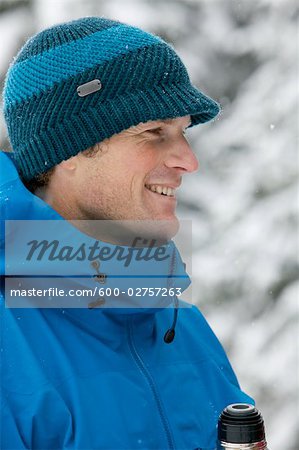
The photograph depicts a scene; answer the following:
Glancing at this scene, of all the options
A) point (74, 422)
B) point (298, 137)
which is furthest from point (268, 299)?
point (74, 422)

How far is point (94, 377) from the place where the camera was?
6.08 feet

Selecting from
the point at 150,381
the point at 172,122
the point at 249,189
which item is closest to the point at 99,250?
the point at 150,381

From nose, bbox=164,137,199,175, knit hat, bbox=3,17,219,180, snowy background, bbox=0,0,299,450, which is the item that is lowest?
snowy background, bbox=0,0,299,450

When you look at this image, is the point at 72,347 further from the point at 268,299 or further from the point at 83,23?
the point at 268,299

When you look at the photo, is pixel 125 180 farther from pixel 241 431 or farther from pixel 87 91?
pixel 241 431

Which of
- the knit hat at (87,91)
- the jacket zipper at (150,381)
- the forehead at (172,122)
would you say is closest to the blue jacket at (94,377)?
the jacket zipper at (150,381)

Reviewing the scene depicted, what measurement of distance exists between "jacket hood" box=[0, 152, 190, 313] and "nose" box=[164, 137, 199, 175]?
33 cm

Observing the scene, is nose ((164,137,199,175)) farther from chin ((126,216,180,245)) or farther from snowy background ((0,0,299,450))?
snowy background ((0,0,299,450))

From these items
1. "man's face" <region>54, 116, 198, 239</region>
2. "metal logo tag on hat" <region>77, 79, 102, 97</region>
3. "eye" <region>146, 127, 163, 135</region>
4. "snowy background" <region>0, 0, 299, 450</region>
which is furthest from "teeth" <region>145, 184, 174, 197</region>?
"snowy background" <region>0, 0, 299, 450</region>

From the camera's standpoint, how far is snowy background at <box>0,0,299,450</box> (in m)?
5.72

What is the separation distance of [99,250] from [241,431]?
57 cm

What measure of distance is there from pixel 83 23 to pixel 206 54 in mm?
3729

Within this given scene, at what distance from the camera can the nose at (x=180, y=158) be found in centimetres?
218

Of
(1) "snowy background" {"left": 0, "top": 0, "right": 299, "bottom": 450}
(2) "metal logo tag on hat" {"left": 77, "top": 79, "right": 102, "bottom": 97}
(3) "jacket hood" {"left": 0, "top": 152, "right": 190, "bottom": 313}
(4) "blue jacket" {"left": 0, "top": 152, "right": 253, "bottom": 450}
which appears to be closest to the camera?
(4) "blue jacket" {"left": 0, "top": 152, "right": 253, "bottom": 450}
